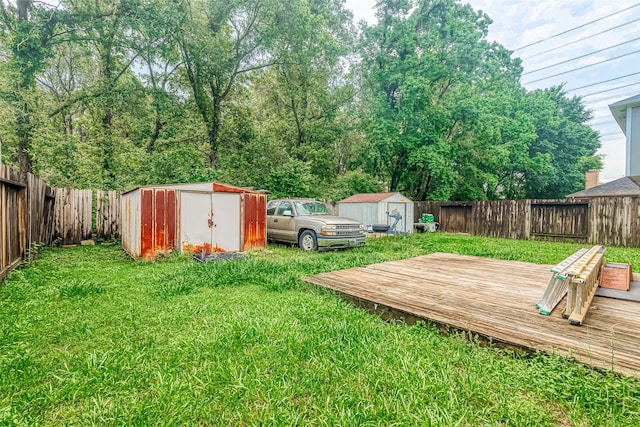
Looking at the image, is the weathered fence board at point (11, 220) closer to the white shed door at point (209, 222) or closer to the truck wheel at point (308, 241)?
the white shed door at point (209, 222)

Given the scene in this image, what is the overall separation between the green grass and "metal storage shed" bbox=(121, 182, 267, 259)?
133 inches

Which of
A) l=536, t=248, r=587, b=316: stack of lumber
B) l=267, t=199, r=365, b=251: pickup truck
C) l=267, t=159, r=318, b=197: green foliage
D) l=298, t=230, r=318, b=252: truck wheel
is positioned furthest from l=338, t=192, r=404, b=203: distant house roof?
l=536, t=248, r=587, b=316: stack of lumber

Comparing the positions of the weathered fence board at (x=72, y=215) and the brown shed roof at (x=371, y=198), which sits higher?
the brown shed roof at (x=371, y=198)

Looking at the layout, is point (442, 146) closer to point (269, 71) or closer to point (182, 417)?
point (269, 71)

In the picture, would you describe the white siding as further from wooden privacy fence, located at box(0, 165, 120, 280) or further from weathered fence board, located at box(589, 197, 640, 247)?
wooden privacy fence, located at box(0, 165, 120, 280)

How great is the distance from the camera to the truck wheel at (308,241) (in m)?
8.93

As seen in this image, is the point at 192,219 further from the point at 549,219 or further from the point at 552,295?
the point at 549,219

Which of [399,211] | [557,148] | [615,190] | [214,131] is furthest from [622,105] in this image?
[557,148]

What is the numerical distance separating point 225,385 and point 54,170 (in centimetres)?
1415

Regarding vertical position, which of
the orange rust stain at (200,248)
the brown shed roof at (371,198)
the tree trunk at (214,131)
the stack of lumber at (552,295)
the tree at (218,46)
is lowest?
the orange rust stain at (200,248)

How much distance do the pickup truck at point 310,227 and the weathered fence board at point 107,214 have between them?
5439 mm

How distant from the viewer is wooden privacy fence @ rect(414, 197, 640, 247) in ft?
34.0

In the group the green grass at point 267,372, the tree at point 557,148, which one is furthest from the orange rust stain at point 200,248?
the tree at point 557,148

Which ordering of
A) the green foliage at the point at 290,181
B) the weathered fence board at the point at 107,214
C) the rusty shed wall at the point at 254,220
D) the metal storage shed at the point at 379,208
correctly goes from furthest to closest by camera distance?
the green foliage at the point at 290,181 < the metal storage shed at the point at 379,208 < the weathered fence board at the point at 107,214 < the rusty shed wall at the point at 254,220
